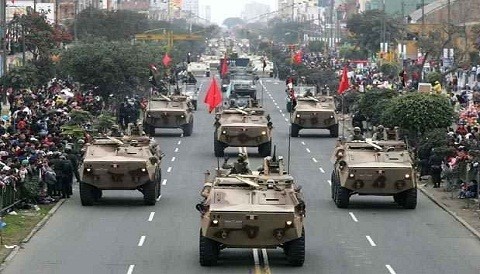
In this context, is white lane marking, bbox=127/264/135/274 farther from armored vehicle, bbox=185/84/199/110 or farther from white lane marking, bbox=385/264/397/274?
armored vehicle, bbox=185/84/199/110

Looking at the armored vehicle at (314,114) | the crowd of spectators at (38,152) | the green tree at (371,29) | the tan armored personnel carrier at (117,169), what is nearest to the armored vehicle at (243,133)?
the crowd of spectators at (38,152)

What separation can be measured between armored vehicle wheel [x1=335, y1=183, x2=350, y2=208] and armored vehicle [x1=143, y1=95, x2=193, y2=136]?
23.8 m

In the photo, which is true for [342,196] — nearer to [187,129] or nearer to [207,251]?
[207,251]

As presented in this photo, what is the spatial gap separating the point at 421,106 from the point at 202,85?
213 ft

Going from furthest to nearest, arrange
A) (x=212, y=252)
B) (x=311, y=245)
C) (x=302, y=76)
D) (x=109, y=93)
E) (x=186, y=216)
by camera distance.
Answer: (x=302, y=76)
(x=109, y=93)
(x=186, y=216)
(x=311, y=245)
(x=212, y=252)

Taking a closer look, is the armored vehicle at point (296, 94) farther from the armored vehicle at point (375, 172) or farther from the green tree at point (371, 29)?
the green tree at point (371, 29)

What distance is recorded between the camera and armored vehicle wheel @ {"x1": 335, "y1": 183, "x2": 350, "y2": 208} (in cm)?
3775

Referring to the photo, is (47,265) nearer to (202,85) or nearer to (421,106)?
(421,106)

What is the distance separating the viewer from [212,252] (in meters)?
28.3

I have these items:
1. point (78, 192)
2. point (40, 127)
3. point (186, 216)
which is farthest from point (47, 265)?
point (40, 127)

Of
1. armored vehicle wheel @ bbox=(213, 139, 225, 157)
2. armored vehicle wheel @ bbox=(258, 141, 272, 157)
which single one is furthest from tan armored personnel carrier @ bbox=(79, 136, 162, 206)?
armored vehicle wheel @ bbox=(258, 141, 272, 157)

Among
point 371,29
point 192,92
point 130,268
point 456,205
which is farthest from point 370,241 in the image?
point 371,29

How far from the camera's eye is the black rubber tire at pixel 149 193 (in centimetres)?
3809

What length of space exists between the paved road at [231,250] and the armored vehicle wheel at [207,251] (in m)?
0.20
